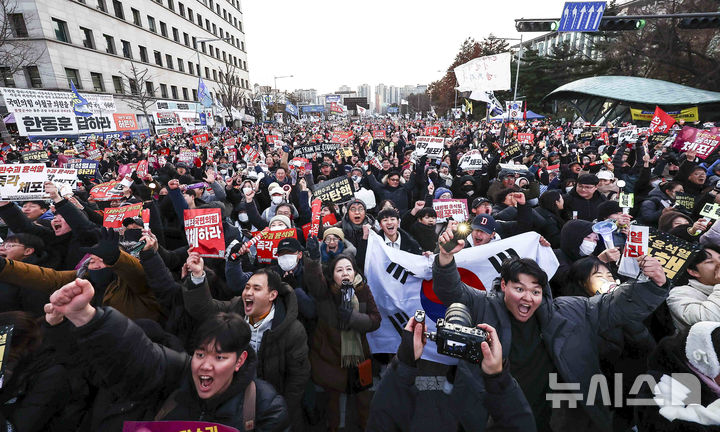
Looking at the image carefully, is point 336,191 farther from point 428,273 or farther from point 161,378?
point 161,378

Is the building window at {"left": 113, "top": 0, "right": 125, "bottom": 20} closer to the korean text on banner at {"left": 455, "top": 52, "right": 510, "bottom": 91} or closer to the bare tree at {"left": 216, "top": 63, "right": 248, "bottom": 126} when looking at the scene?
the bare tree at {"left": 216, "top": 63, "right": 248, "bottom": 126}

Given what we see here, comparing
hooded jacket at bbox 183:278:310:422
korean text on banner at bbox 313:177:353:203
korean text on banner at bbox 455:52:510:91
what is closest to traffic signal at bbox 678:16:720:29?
korean text on banner at bbox 455:52:510:91

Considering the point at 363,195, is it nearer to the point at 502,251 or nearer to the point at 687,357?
the point at 502,251

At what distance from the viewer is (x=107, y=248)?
8.50 feet

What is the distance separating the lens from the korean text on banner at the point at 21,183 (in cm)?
385

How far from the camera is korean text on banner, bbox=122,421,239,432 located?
1.61 metres

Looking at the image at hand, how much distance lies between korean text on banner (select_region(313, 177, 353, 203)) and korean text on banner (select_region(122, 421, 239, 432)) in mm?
4105

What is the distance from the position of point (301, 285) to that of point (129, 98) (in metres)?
38.1

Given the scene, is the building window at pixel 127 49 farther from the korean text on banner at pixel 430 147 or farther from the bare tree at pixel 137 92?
the korean text on banner at pixel 430 147

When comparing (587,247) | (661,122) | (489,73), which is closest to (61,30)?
(489,73)

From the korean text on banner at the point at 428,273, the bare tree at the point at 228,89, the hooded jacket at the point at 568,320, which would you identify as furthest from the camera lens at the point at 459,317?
the bare tree at the point at 228,89

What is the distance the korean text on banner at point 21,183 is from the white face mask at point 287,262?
10.2 ft

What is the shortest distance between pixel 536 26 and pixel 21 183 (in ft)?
39.4

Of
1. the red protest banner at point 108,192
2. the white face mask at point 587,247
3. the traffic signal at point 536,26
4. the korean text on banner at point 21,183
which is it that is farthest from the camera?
the traffic signal at point 536,26
